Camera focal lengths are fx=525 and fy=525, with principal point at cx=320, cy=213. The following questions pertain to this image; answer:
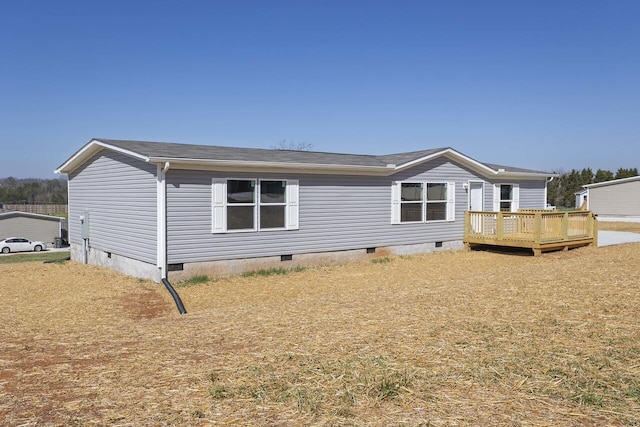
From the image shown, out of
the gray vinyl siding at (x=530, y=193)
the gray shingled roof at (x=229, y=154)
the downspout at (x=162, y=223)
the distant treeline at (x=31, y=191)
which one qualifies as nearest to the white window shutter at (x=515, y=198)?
the gray vinyl siding at (x=530, y=193)

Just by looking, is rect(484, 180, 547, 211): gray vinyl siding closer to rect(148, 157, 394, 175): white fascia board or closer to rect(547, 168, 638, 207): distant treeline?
rect(148, 157, 394, 175): white fascia board

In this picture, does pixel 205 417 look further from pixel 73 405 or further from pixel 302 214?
pixel 302 214

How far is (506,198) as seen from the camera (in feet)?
61.7

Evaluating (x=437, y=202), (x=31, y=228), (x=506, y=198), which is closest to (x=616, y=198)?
(x=506, y=198)

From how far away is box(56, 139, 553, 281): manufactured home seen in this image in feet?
39.0

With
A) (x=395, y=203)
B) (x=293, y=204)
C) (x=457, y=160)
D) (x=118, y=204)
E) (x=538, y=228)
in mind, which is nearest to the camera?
(x=293, y=204)

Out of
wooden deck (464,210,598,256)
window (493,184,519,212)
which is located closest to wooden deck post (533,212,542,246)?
wooden deck (464,210,598,256)

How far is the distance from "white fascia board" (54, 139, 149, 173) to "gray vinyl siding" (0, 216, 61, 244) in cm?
3682

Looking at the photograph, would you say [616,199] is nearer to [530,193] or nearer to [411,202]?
[530,193]

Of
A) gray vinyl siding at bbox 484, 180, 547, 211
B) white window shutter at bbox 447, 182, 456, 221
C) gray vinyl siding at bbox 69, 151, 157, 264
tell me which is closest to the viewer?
gray vinyl siding at bbox 69, 151, 157, 264

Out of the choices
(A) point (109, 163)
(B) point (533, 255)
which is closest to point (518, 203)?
(B) point (533, 255)

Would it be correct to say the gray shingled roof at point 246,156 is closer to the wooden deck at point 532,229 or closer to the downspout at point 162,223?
the downspout at point 162,223

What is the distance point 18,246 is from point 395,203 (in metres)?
38.5

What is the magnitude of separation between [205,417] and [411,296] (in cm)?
514
